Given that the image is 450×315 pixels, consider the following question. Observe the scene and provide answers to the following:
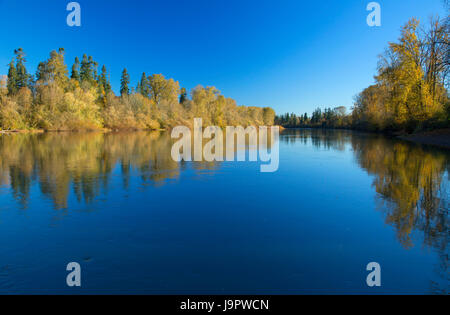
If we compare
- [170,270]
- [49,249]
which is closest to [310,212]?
[170,270]

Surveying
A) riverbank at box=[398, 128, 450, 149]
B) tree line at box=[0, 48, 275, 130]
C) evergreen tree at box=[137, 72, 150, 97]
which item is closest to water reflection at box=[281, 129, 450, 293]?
riverbank at box=[398, 128, 450, 149]

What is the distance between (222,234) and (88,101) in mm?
54480

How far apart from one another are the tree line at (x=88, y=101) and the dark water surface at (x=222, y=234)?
4320cm

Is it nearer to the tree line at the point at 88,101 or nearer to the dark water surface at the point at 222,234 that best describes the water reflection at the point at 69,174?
the dark water surface at the point at 222,234

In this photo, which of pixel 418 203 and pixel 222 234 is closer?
pixel 222 234

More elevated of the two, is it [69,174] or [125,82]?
[125,82]

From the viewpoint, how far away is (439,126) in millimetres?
27594

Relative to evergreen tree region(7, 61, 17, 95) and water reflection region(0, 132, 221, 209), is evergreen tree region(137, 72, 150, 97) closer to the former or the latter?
evergreen tree region(7, 61, 17, 95)

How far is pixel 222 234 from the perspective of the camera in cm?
512

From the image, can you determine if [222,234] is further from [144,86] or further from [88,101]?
[144,86]

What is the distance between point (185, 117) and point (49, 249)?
68.7 metres

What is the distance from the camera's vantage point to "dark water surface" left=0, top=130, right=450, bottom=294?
3600 millimetres

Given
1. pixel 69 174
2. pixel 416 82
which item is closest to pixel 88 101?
pixel 69 174

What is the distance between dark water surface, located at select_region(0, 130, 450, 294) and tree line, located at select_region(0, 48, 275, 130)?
4320 centimetres
